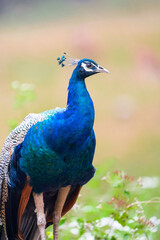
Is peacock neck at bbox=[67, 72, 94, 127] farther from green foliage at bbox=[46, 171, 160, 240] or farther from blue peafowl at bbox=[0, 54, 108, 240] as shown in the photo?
green foliage at bbox=[46, 171, 160, 240]

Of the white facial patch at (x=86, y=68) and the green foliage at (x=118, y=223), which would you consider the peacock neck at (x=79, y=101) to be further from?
the green foliage at (x=118, y=223)

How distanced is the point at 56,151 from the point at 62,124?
0.10 metres

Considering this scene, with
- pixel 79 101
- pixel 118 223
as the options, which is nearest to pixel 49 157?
pixel 79 101

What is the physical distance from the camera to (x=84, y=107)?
1513mm

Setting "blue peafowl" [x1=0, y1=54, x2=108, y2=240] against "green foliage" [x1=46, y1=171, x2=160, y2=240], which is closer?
"blue peafowl" [x1=0, y1=54, x2=108, y2=240]

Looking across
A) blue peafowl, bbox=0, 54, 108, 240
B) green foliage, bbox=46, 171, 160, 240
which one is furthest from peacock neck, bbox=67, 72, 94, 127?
green foliage, bbox=46, 171, 160, 240

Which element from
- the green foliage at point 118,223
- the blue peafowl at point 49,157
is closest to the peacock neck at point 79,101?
the blue peafowl at point 49,157

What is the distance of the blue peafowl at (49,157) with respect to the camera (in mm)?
1514

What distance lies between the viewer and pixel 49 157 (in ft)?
4.98

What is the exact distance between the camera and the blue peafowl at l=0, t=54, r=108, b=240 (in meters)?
1.51

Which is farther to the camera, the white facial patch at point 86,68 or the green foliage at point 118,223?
the green foliage at point 118,223

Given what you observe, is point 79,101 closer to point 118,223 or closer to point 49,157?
point 49,157

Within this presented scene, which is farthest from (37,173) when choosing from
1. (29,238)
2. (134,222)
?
(134,222)

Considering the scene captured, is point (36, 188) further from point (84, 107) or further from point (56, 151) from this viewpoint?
point (84, 107)
